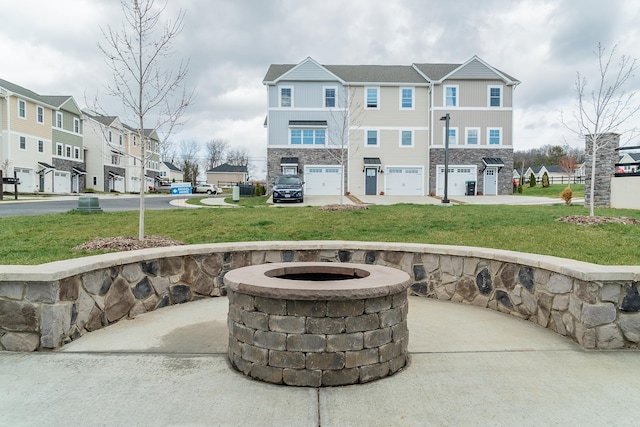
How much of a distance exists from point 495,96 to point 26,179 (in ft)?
130

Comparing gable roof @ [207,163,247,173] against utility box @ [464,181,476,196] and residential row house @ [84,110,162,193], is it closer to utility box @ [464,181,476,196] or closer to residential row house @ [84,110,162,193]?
residential row house @ [84,110,162,193]

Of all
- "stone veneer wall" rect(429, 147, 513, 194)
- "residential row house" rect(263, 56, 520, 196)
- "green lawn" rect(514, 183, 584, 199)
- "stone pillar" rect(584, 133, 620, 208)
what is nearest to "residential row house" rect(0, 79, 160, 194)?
"residential row house" rect(263, 56, 520, 196)

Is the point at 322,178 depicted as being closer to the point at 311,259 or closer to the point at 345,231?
the point at 345,231

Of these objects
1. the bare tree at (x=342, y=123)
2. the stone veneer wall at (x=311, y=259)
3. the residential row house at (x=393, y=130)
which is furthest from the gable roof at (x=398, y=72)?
the stone veneer wall at (x=311, y=259)

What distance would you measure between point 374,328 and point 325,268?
140 cm

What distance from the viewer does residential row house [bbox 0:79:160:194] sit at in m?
36.5

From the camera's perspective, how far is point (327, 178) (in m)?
33.5

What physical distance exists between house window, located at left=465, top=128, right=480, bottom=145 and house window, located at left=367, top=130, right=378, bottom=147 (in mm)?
6840

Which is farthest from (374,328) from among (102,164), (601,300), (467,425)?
(102,164)

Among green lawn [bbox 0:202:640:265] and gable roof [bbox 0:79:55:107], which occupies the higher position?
gable roof [bbox 0:79:55:107]

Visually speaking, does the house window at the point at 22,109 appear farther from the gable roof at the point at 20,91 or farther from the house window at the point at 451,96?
the house window at the point at 451,96

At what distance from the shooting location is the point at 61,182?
4325cm

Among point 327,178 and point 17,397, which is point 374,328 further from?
point 327,178

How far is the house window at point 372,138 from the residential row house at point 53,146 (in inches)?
623
